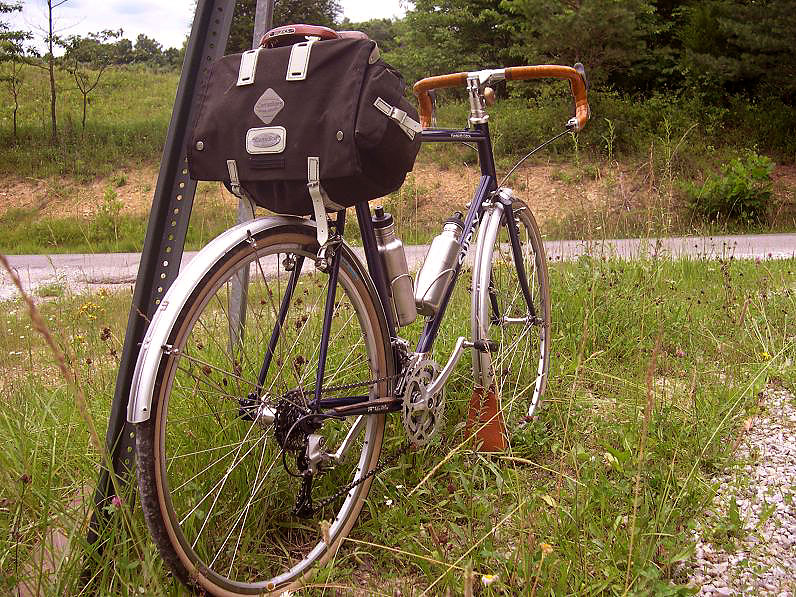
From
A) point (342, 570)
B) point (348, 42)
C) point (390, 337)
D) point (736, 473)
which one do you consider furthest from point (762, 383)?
point (348, 42)

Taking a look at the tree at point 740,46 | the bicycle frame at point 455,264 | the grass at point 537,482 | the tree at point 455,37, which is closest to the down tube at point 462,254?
the bicycle frame at point 455,264

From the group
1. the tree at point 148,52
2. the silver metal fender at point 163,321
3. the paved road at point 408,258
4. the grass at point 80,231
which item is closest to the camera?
the silver metal fender at point 163,321

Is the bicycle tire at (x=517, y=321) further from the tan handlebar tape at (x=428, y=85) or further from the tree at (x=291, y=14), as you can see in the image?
the tree at (x=291, y=14)

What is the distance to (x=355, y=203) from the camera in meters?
1.93

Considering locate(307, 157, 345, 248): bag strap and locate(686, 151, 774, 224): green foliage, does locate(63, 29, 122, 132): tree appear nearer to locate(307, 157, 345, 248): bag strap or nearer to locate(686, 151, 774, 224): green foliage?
locate(686, 151, 774, 224): green foliage

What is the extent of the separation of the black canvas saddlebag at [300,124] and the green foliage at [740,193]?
40.8 feet

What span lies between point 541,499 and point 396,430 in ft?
1.91

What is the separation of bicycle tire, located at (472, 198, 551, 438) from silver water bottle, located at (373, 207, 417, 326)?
452 mm

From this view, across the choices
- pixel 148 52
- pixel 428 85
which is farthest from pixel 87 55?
pixel 428 85

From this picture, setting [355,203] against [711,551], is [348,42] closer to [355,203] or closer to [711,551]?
[355,203]

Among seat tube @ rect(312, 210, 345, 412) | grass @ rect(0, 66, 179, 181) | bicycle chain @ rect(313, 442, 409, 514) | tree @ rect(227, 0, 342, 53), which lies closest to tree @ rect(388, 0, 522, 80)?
tree @ rect(227, 0, 342, 53)

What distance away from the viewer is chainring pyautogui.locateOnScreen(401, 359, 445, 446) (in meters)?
2.35

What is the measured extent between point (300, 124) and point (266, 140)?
0.09 meters

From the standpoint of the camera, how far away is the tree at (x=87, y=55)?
853 inches
